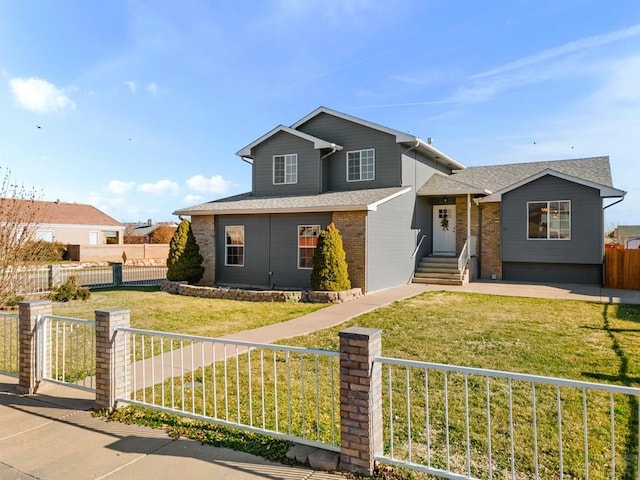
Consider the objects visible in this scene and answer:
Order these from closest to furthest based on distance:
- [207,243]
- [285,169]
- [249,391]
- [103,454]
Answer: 1. [103,454]
2. [249,391]
3. [207,243]
4. [285,169]

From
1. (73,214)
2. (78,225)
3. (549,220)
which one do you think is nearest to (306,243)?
(549,220)

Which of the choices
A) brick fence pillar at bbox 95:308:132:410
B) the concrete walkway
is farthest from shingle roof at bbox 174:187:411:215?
the concrete walkway

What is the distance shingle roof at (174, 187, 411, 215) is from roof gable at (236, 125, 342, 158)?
2.05 meters

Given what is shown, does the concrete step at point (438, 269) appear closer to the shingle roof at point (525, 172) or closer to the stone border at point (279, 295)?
the shingle roof at point (525, 172)

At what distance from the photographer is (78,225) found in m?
37.2

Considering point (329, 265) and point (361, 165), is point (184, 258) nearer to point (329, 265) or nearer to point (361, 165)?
point (329, 265)

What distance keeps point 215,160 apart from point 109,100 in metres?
9.03

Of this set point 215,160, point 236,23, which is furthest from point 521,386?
point 215,160

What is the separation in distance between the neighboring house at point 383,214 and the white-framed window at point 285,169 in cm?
5

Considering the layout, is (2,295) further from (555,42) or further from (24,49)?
(555,42)

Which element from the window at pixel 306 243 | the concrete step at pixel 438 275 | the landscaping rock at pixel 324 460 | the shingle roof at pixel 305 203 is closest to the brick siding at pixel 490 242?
A: the concrete step at pixel 438 275

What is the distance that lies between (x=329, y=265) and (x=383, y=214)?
3.18 meters

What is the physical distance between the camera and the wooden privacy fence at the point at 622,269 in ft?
48.7

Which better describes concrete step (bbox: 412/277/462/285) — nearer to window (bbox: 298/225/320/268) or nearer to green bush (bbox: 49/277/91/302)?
window (bbox: 298/225/320/268)
